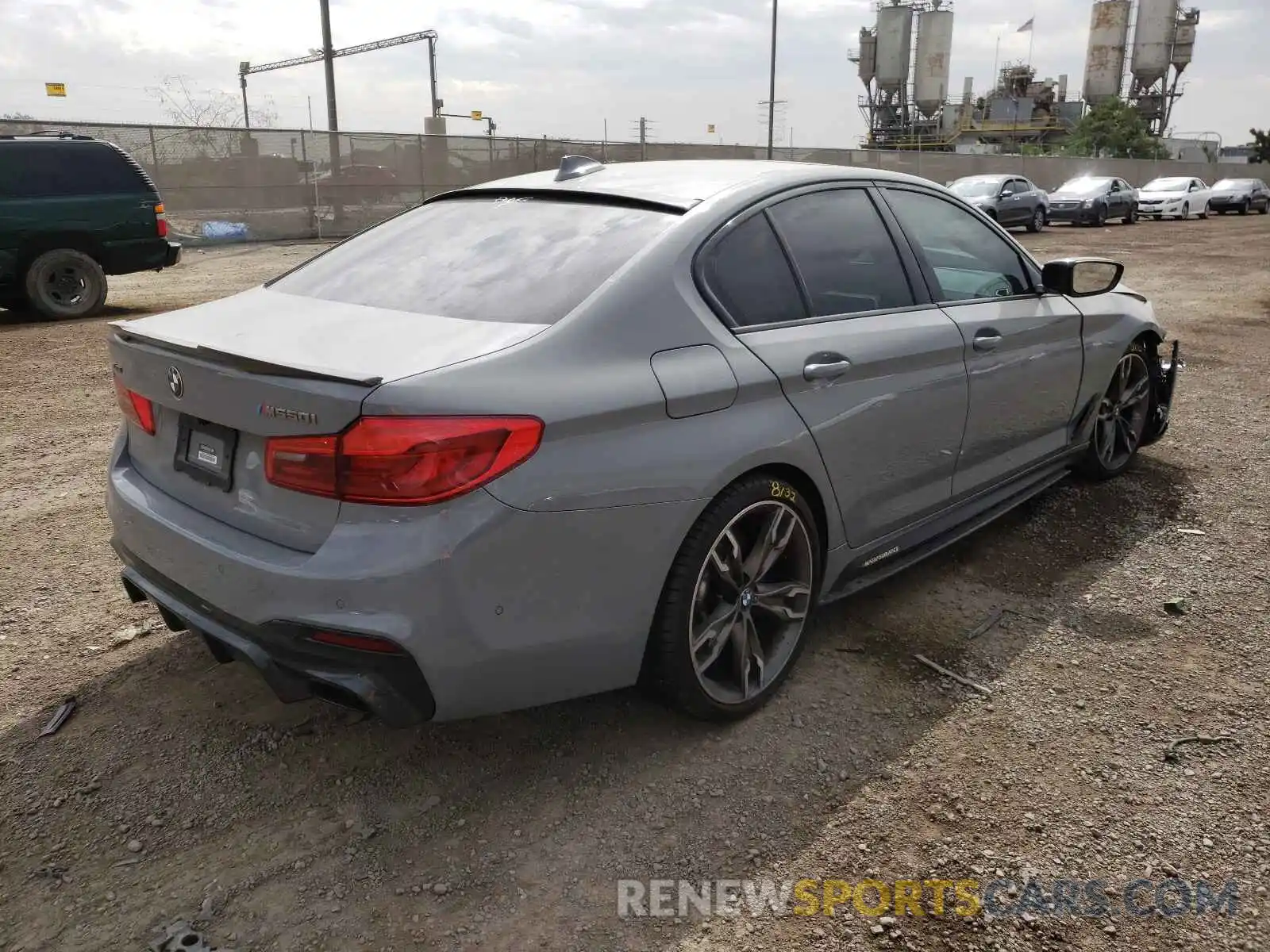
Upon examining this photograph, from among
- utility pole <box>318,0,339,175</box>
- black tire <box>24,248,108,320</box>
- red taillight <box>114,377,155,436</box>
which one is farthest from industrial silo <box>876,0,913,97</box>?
red taillight <box>114,377,155,436</box>

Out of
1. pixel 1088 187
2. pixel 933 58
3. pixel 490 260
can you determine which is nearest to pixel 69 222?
pixel 490 260


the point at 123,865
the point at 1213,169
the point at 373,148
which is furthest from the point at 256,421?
the point at 1213,169

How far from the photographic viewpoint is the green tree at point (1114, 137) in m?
70.2

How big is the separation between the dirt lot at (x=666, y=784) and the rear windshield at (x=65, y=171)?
7634 mm

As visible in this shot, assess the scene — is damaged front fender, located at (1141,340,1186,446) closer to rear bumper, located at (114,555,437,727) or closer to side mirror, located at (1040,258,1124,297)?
side mirror, located at (1040,258,1124,297)

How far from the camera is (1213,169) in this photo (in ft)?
189

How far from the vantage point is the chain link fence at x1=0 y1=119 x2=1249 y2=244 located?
19.8m

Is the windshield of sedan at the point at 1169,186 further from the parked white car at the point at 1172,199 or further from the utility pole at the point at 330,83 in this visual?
the utility pole at the point at 330,83

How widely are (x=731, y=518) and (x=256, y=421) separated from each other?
1.26m

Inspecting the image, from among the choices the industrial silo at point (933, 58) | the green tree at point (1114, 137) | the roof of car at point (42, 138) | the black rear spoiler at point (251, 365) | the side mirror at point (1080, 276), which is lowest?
the black rear spoiler at point (251, 365)

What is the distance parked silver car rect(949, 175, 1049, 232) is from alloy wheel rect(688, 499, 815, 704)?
22.2m

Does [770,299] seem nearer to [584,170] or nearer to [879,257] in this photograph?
[879,257]

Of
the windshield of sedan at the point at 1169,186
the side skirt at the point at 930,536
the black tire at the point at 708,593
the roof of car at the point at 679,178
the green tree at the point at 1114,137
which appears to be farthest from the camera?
the green tree at the point at 1114,137

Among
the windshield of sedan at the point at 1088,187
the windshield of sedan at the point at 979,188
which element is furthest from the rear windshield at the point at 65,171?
the windshield of sedan at the point at 1088,187
